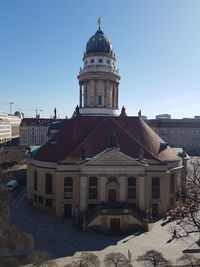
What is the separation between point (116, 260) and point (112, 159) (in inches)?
651

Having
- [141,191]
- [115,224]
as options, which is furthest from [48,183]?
[141,191]

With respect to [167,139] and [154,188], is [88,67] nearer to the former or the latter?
[154,188]

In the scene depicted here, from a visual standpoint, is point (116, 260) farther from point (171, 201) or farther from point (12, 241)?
point (171, 201)

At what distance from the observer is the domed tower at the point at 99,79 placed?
5884 cm

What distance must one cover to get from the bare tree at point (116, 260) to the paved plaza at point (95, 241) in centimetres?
171

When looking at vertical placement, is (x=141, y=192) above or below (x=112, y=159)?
below

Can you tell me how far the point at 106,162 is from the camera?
41875mm

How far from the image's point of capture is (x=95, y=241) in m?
34.6

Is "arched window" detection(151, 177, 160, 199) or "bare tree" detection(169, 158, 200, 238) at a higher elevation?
"bare tree" detection(169, 158, 200, 238)

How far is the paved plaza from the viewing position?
31891 mm

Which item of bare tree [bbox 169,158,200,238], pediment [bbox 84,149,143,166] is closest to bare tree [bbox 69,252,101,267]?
bare tree [bbox 169,158,200,238]

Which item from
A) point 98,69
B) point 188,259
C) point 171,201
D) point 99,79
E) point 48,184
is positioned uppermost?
point 98,69

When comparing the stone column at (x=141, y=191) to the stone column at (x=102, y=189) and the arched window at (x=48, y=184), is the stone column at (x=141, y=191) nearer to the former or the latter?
the stone column at (x=102, y=189)

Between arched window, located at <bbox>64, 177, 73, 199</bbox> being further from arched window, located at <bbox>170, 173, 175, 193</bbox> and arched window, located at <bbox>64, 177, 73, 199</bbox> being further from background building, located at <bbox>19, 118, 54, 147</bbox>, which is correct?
background building, located at <bbox>19, 118, 54, 147</bbox>
